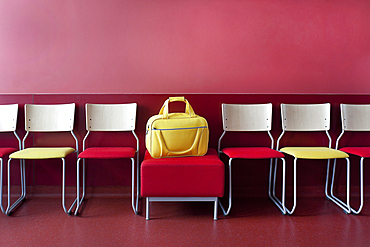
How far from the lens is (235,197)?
2.63 m

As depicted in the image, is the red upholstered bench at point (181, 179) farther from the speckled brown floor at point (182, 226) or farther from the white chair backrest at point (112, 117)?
the white chair backrest at point (112, 117)

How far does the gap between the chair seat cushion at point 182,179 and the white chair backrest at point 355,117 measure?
4.72 ft

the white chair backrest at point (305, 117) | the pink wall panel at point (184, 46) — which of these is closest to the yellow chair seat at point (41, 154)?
the pink wall panel at point (184, 46)

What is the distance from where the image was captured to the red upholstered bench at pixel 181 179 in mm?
2037

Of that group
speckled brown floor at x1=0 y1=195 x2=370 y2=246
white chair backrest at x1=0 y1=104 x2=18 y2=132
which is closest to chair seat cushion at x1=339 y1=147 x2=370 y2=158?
speckled brown floor at x1=0 y1=195 x2=370 y2=246

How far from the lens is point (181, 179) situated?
6.71ft

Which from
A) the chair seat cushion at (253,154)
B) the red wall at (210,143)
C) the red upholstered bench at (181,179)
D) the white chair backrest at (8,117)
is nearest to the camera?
the red upholstered bench at (181,179)

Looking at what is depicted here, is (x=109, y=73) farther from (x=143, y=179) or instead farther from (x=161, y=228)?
(x=161, y=228)

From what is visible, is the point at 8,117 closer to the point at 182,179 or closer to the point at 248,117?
the point at 182,179

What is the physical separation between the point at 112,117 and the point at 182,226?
1212 mm

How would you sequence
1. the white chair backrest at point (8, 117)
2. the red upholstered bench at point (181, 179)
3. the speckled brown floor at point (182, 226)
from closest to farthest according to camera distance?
the speckled brown floor at point (182, 226) < the red upholstered bench at point (181, 179) < the white chair backrest at point (8, 117)

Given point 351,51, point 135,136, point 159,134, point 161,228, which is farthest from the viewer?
point 351,51

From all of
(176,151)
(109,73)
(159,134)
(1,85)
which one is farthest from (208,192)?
(1,85)

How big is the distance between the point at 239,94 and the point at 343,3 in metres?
1.44
